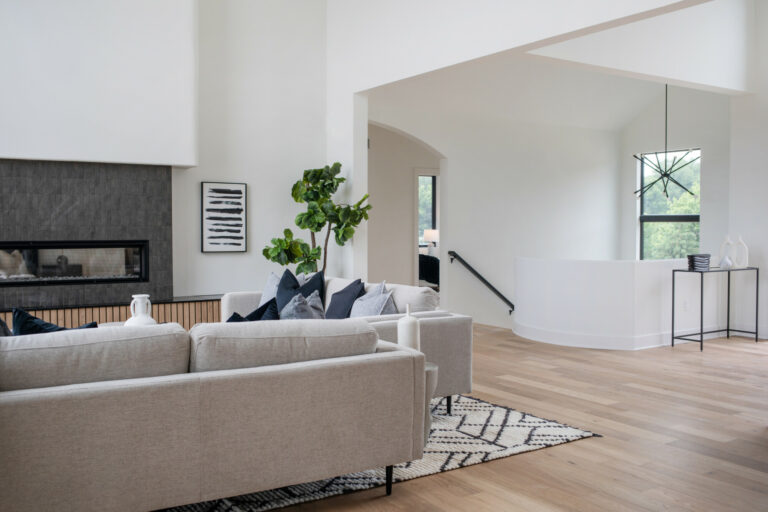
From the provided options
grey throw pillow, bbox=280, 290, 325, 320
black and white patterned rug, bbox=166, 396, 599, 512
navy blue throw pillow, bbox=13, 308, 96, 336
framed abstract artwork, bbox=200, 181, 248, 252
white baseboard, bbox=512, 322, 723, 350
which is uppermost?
framed abstract artwork, bbox=200, 181, 248, 252

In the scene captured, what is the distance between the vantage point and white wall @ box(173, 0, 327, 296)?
6.60 metres

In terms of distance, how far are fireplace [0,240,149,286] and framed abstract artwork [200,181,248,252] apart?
711 mm

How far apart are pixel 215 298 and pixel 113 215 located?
1178 mm

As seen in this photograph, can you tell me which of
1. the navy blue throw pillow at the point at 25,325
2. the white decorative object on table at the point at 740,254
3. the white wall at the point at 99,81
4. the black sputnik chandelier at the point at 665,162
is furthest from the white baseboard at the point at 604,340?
the navy blue throw pillow at the point at 25,325

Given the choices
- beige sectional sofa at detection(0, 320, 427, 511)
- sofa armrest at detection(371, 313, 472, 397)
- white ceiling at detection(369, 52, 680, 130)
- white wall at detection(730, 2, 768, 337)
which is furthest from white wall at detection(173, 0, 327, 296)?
white wall at detection(730, 2, 768, 337)

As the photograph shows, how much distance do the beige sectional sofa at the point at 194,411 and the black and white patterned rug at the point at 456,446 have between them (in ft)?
1.01

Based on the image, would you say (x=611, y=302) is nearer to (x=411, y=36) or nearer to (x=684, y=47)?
(x=684, y=47)

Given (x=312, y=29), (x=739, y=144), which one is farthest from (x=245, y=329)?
(x=739, y=144)

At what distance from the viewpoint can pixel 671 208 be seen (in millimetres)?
9000

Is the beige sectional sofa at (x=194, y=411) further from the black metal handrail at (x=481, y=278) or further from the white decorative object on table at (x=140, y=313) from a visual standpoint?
the black metal handrail at (x=481, y=278)

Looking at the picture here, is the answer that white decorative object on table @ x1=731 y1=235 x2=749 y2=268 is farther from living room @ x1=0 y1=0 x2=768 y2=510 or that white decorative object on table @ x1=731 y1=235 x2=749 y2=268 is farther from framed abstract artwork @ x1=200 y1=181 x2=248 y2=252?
framed abstract artwork @ x1=200 y1=181 x2=248 y2=252

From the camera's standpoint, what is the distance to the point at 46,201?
5672mm

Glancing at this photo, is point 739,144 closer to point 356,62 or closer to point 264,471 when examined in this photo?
point 356,62

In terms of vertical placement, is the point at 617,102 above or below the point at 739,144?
above
